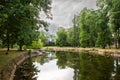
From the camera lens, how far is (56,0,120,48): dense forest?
74312 mm

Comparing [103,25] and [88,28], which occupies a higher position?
[88,28]

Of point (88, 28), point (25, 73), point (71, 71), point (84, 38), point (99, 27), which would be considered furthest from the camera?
point (88, 28)

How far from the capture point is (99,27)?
3543 inches

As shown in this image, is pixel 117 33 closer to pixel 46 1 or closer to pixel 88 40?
pixel 88 40

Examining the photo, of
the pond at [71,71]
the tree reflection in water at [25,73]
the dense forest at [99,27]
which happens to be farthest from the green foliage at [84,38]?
the tree reflection in water at [25,73]

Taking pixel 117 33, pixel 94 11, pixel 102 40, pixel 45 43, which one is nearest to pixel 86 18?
pixel 94 11

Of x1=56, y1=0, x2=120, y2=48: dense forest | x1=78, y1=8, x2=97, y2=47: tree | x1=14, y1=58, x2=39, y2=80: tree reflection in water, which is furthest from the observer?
x1=78, y1=8, x2=97, y2=47: tree

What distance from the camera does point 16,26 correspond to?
28.9m

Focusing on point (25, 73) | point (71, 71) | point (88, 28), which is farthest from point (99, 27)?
point (25, 73)

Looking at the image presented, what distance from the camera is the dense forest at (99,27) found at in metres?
74.3

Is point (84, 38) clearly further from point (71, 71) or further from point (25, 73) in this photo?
point (25, 73)

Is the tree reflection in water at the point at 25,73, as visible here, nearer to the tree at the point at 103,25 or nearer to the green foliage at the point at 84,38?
the tree at the point at 103,25

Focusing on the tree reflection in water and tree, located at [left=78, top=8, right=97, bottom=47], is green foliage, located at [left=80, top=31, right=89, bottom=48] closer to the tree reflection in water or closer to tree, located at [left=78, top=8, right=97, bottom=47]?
tree, located at [left=78, top=8, right=97, bottom=47]

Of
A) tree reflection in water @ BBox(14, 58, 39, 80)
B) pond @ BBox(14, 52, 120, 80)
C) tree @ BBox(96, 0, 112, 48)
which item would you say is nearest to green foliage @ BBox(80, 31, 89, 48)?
tree @ BBox(96, 0, 112, 48)
